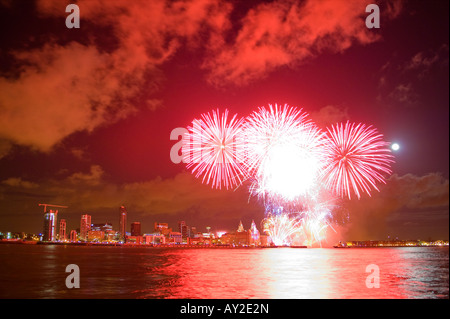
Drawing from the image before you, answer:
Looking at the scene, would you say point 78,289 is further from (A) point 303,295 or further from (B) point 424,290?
(B) point 424,290

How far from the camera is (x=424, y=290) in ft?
92.9

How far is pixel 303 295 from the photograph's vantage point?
22781mm
